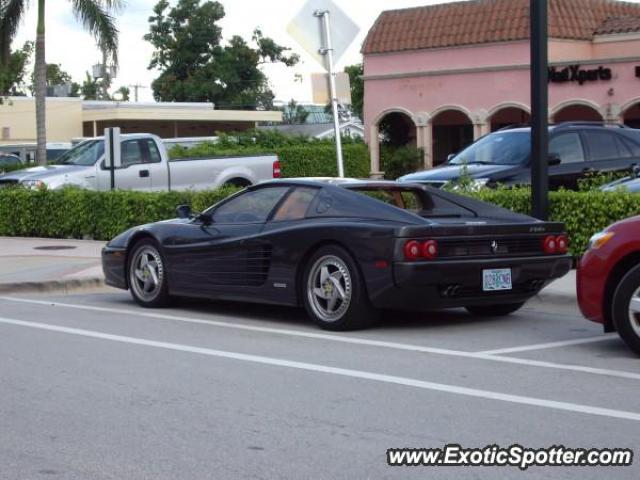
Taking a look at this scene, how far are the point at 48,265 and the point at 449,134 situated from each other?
26341 millimetres

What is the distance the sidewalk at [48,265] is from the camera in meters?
13.8

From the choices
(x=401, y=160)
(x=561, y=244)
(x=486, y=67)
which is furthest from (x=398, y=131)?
(x=561, y=244)

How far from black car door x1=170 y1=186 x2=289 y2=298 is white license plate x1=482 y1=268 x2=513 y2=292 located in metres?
2.02

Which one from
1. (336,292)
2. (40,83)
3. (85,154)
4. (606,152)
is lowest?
(336,292)

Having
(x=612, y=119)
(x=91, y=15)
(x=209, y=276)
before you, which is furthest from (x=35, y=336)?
(x=612, y=119)

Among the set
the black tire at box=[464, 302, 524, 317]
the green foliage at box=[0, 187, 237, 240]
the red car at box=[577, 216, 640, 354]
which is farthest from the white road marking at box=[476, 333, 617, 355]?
the green foliage at box=[0, 187, 237, 240]

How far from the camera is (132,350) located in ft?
30.2

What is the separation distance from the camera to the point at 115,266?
12.3 m

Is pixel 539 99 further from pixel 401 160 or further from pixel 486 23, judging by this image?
pixel 401 160

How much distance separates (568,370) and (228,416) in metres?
2.71

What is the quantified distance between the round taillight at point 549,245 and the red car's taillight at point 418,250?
1319mm

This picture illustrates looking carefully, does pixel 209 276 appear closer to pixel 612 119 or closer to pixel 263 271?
pixel 263 271

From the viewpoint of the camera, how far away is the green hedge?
42.8 feet

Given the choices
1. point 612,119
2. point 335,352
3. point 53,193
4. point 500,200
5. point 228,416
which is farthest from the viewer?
point 612,119
